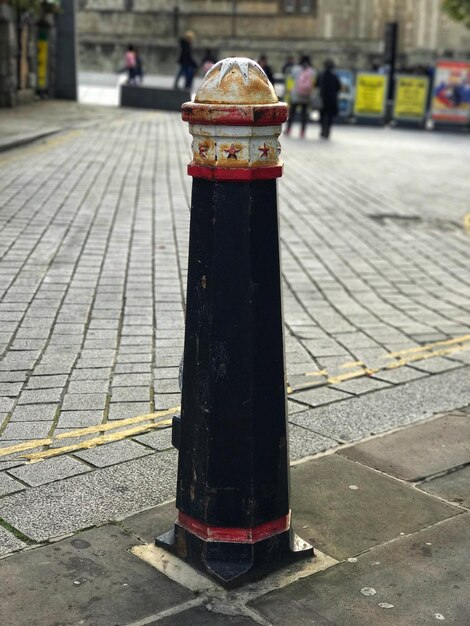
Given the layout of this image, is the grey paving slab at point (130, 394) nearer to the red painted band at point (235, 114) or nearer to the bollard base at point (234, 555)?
the bollard base at point (234, 555)

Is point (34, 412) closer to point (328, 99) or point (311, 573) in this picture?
point (311, 573)

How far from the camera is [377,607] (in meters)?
3.10

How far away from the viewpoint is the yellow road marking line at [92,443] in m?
4.23

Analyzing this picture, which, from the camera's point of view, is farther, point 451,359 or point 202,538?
point 451,359

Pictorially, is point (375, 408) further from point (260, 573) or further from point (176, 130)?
point (176, 130)

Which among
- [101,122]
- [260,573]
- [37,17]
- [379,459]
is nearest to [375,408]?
[379,459]

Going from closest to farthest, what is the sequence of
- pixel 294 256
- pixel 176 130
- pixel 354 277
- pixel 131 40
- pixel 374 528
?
1. pixel 374 528
2. pixel 354 277
3. pixel 294 256
4. pixel 176 130
5. pixel 131 40

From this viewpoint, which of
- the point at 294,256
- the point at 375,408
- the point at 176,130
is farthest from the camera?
the point at 176,130

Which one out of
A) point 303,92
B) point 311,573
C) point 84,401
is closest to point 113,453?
point 84,401

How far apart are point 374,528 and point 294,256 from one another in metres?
5.31

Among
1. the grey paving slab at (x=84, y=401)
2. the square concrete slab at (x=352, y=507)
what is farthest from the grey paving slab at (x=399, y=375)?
the grey paving slab at (x=84, y=401)

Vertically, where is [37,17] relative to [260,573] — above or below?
above

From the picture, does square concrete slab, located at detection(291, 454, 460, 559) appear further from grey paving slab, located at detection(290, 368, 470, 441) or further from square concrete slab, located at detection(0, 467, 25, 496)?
square concrete slab, located at detection(0, 467, 25, 496)

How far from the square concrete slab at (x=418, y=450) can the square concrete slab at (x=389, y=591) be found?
696 mm
